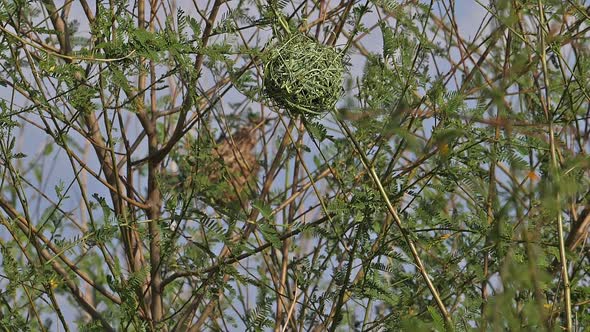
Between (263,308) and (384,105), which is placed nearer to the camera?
(384,105)

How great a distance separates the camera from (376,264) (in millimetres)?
2826

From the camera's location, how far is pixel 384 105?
113 inches

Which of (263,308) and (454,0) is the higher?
(454,0)

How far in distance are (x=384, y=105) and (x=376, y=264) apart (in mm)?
465

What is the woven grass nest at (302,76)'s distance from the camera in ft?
7.66

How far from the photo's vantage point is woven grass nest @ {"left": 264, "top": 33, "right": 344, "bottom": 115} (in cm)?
233

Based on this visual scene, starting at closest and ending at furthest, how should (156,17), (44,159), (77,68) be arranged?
(77,68) < (156,17) < (44,159)

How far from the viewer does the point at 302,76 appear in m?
2.34

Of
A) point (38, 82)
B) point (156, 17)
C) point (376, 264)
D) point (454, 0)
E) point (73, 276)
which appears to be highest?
point (156, 17)

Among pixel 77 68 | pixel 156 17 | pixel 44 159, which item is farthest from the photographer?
pixel 44 159

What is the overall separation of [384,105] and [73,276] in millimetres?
1160

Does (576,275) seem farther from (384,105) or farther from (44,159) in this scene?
(44,159)

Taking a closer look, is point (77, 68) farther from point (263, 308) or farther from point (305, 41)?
point (263, 308)

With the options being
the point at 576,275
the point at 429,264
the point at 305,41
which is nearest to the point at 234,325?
the point at 429,264
